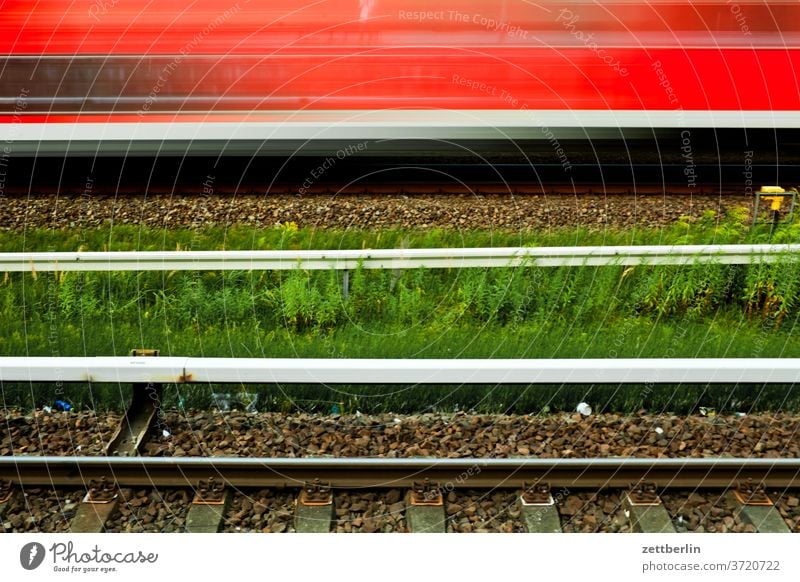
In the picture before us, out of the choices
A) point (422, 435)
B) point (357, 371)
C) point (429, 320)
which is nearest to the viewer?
point (357, 371)

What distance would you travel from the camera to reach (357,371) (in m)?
4.09

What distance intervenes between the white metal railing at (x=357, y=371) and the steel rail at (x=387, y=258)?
6.04 feet

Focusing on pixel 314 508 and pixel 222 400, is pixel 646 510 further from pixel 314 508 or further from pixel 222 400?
pixel 222 400

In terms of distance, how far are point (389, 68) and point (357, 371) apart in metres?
4.48

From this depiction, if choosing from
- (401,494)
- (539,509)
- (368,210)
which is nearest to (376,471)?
(401,494)

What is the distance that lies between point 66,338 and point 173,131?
3322 millimetres

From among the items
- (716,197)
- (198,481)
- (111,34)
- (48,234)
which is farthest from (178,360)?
(716,197)

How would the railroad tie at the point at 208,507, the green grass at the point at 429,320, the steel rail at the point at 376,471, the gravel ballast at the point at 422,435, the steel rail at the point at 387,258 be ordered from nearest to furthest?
the railroad tie at the point at 208,507 → the steel rail at the point at 376,471 → the gravel ballast at the point at 422,435 → the green grass at the point at 429,320 → the steel rail at the point at 387,258

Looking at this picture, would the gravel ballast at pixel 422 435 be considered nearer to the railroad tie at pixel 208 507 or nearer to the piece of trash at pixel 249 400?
the piece of trash at pixel 249 400

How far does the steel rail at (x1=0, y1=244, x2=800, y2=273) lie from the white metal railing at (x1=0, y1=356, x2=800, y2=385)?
1.84 metres

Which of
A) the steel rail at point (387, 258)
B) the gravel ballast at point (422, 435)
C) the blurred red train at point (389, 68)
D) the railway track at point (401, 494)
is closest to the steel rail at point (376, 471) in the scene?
the railway track at point (401, 494)

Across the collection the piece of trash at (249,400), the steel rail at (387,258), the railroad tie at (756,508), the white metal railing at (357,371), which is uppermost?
the white metal railing at (357,371)

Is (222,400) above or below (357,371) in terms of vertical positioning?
below

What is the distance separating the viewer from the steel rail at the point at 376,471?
388 centimetres
